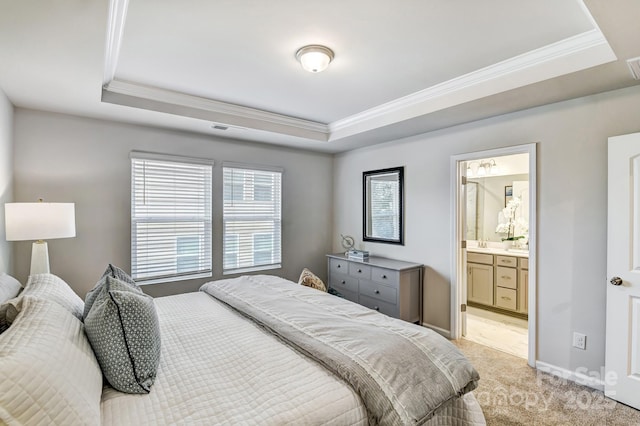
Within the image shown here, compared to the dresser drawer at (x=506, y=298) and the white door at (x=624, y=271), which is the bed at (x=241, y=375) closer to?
the white door at (x=624, y=271)

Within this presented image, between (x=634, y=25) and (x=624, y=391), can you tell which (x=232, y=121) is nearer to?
(x=634, y=25)

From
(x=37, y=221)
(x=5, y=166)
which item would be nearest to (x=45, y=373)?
(x=37, y=221)

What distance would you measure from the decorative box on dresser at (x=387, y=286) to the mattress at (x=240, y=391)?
200 cm

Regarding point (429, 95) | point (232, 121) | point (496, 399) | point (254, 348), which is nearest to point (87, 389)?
point (254, 348)

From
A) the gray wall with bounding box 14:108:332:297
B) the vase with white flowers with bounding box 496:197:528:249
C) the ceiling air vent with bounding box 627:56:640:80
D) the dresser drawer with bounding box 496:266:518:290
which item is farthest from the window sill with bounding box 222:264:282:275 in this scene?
the ceiling air vent with bounding box 627:56:640:80

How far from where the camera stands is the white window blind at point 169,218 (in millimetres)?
3541

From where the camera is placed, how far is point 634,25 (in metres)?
1.65

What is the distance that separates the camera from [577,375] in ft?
8.71

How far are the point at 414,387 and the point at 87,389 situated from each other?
1276 mm

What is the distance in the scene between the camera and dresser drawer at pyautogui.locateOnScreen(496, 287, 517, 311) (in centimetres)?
436

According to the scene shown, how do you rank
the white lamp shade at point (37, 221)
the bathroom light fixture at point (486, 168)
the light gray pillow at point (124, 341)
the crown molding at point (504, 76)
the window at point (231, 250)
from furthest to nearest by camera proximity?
the bathroom light fixture at point (486, 168) → the window at point (231, 250) → the white lamp shade at point (37, 221) → the crown molding at point (504, 76) → the light gray pillow at point (124, 341)

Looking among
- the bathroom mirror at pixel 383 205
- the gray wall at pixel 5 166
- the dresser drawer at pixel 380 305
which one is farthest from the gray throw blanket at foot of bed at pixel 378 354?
the bathroom mirror at pixel 383 205

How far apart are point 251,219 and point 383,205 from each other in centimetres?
178

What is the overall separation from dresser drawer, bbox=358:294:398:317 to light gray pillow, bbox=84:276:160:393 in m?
2.75
